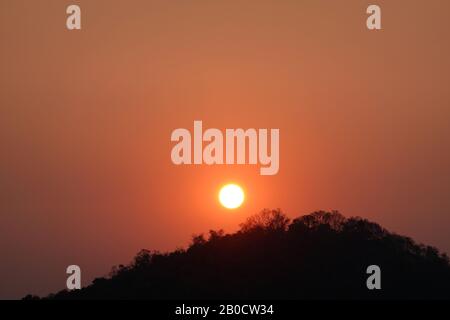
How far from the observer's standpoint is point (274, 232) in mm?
171250

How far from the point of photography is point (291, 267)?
166000 millimetres

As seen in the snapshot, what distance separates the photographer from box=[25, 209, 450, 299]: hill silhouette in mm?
162375

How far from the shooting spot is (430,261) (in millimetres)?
170875

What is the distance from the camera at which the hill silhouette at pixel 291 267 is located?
16238 centimetres

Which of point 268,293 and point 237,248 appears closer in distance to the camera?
point 268,293

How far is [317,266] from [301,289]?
22.9 ft

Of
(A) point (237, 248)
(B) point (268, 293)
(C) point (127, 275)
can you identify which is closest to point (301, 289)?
(B) point (268, 293)
